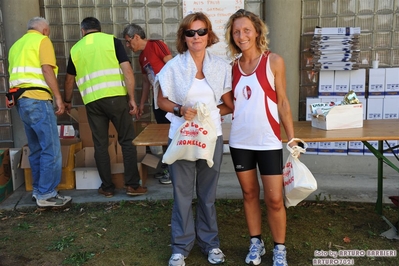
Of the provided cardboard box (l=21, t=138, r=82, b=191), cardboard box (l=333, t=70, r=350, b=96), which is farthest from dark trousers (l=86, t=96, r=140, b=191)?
cardboard box (l=333, t=70, r=350, b=96)

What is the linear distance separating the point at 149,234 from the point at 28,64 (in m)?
2.06

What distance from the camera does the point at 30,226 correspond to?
3.92 metres

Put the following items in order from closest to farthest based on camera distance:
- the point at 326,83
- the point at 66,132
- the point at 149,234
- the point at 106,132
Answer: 1. the point at 149,234
2. the point at 106,132
3. the point at 326,83
4. the point at 66,132

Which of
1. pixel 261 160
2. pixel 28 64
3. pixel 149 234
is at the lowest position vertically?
pixel 149 234

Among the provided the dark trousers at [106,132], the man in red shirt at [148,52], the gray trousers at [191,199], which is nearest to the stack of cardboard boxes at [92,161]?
the dark trousers at [106,132]

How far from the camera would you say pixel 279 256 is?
2949mm

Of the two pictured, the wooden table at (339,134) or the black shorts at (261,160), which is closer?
the black shorts at (261,160)

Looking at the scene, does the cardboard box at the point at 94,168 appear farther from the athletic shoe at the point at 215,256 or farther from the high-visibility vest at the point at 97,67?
the athletic shoe at the point at 215,256

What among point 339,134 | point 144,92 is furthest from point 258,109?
point 144,92

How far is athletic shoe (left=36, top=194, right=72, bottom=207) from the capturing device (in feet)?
13.9

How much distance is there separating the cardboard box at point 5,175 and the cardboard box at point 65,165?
180mm

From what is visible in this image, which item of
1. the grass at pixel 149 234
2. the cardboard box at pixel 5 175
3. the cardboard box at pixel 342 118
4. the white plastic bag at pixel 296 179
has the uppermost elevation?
the cardboard box at pixel 342 118

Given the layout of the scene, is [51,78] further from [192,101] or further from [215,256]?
[215,256]

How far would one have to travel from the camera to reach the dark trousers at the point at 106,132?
14.4 feet
